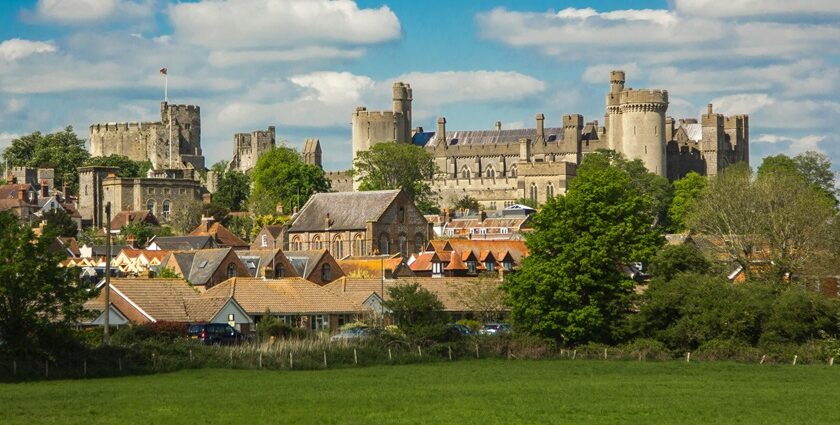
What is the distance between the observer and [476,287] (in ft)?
253

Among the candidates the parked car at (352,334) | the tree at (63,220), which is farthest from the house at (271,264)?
the tree at (63,220)

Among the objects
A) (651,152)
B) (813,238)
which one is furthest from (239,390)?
(651,152)

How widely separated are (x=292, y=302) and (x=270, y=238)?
33.9 metres

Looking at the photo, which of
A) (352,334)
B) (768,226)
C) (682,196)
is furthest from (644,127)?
(352,334)

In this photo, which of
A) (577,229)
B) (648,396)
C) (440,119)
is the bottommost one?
Result: (648,396)

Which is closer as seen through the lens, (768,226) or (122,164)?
(768,226)

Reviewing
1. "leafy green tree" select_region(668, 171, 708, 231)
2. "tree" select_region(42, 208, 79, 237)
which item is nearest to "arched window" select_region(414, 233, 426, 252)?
"tree" select_region(42, 208, 79, 237)

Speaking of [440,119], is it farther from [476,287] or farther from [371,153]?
[476,287]

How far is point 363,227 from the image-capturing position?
99000mm

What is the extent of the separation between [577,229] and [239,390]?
892 inches

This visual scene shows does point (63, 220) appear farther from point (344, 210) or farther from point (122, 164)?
point (122, 164)

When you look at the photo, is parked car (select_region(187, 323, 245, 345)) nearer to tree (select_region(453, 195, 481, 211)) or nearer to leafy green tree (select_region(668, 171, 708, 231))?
leafy green tree (select_region(668, 171, 708, 231))

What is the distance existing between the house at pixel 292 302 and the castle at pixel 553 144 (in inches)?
3270

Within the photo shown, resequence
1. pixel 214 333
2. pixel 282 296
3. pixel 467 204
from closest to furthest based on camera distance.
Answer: pixel 214 333 < pixel 282 296 < pixel 467 204
